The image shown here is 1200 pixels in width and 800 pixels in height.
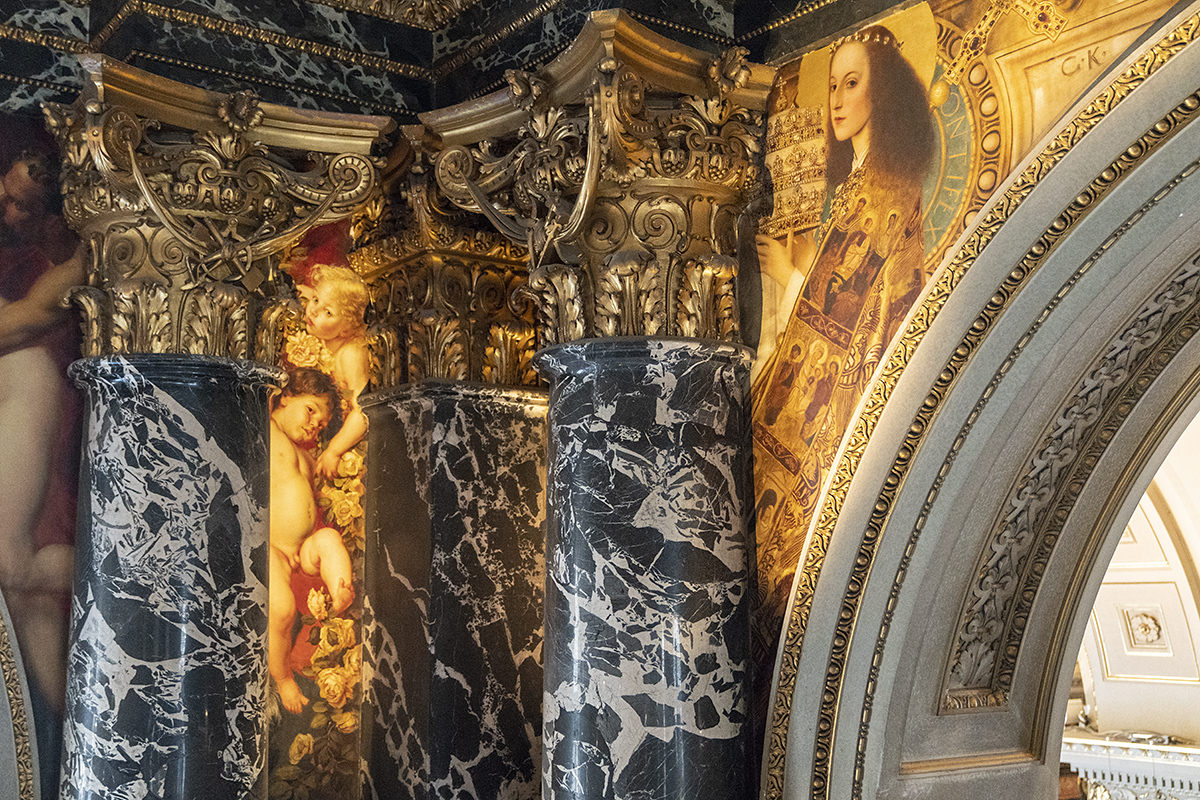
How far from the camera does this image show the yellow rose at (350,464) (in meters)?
5.22

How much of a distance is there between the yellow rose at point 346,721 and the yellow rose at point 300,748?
11cm

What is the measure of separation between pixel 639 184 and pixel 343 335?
1.67 meters

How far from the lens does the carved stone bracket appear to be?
4.88m

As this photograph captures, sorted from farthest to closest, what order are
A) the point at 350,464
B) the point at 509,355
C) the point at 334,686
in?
the point at 350,464 → the point at 334,686 → the point at 509,355

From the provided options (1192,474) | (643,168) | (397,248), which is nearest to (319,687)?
(397,248)

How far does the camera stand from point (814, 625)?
13.0ft

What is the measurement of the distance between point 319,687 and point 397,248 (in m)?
1.66

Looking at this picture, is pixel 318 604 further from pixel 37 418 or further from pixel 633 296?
pixel 633 296

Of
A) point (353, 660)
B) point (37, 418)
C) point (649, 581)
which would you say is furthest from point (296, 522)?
point (649, 581)

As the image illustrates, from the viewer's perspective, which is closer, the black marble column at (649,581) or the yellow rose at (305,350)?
the black marble column at (649,581)

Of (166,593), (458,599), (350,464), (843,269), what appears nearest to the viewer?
(843,269)

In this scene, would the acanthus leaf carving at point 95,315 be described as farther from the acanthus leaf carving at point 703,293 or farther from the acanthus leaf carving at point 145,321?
the acanthus leaf carving at point 703,293

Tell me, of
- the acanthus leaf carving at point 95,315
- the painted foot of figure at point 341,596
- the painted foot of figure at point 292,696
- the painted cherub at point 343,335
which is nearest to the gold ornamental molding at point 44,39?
the acanthus leaf carving at point 95,315

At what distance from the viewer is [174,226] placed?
4266mm
